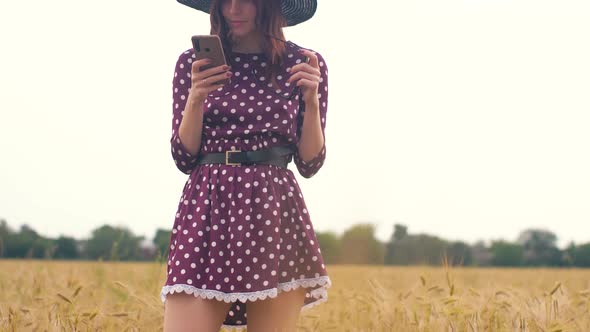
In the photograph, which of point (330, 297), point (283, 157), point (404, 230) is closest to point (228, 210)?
point (283, 157)

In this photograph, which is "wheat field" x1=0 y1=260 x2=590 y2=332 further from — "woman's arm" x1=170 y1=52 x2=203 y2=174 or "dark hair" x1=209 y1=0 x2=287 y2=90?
"dark hair" x1=209 y1=0 x2=287 y2=90

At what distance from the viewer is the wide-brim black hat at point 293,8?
130 inches

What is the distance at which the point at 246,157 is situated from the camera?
2.95 meters

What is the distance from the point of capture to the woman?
285cm

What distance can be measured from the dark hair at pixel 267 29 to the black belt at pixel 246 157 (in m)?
0.28

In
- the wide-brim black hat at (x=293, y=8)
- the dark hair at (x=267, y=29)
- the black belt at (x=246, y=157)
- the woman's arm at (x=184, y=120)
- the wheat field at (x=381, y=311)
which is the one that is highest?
the wide-brim black hat at (x=293, y=8)

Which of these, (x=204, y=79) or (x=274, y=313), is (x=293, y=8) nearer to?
(x=204, y=79)

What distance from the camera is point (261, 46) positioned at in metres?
3.11

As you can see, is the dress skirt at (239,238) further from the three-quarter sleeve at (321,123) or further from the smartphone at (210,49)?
the smartphone at (210,49)

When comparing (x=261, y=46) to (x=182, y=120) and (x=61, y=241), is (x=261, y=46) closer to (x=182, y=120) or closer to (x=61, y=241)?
(x=182, y=120)

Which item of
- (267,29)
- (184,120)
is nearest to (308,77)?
(267,29)

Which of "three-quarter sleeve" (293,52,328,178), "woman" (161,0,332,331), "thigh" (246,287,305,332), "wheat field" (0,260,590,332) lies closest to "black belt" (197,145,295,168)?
"woman" (161,0,332,331)

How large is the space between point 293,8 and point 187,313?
1.39 metres

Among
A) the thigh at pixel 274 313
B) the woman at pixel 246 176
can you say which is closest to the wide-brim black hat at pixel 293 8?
the woman at pixel 246 176
